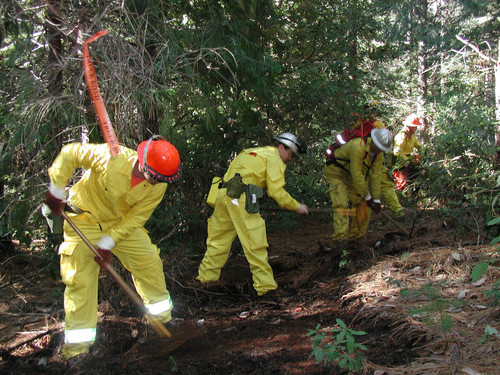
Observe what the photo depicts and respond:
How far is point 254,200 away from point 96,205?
5.99 ft

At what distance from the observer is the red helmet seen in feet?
12.2

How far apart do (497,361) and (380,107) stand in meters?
6.85

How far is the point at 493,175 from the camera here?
5.82 metres

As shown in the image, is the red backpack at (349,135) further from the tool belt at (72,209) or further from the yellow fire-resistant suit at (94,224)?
the tool belt at (72,209)

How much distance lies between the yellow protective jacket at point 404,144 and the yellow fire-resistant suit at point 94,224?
593cm

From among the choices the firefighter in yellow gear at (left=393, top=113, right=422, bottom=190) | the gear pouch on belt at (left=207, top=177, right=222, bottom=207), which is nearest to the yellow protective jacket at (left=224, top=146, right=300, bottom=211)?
the gear pouch on belt at (left=207, top=177, right=222, bottom=207)

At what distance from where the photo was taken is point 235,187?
5.11 meters

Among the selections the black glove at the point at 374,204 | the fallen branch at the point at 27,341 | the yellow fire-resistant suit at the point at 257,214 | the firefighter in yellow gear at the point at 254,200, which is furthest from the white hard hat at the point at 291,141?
the fallen branch at the point at 27,341

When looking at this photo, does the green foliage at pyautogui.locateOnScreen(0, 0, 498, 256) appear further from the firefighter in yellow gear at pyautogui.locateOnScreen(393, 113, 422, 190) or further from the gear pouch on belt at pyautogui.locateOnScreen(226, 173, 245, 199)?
the gear pouch on belt at pyautogui.locateOnScreen(226, 173, 245, 199)

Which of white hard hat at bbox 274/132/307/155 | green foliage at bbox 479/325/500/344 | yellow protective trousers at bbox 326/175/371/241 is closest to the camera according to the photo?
green foliage at bbox 479/325/500/344

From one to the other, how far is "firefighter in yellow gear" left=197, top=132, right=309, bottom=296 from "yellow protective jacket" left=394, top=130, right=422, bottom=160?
3905 mm

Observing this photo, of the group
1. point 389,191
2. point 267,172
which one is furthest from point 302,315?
point 389,191

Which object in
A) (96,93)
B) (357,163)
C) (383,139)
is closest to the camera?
(96,93)

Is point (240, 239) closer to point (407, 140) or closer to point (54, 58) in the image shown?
point (54, 58)
